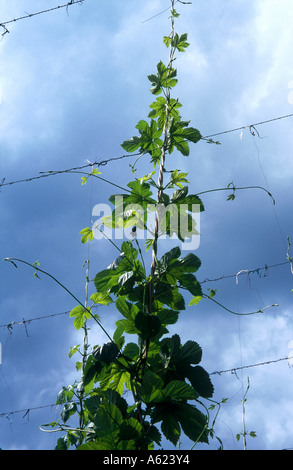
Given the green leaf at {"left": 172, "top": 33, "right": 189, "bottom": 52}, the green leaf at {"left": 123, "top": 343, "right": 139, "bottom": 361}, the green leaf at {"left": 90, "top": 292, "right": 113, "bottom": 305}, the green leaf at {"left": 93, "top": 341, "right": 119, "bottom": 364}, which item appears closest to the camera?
the green leaf at {"left": 93, "top": 341, "right": 119, "bottom": 364}

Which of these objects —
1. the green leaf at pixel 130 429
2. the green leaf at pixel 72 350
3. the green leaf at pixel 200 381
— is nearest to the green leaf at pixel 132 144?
the green leaf at pixel 200 381

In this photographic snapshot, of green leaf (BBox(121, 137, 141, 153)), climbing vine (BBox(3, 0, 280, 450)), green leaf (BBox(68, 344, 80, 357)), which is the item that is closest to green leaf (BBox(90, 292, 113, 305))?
climbing vine (BBox(3, 0, 280, 450))

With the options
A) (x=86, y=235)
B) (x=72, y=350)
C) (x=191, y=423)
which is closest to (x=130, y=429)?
(x=191, y=423)

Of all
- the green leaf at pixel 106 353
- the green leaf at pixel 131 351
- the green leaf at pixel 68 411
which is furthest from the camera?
the green leaf at pixel 68 411

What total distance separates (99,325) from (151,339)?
0.16 meters

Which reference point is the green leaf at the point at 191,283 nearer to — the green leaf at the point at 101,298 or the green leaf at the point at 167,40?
the green leaf at the point at 101,298

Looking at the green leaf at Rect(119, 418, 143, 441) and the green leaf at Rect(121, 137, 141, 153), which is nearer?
the green leaf at Rect(119, 418, 143, 441)

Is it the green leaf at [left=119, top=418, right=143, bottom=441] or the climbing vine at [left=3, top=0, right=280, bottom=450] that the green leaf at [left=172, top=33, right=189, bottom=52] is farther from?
the green leaf at [left=119, top=418, right=143, bottom=441]

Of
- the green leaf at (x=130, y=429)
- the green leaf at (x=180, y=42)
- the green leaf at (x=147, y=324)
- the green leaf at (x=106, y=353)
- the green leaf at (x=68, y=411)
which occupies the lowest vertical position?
the green leaf at (x=130, y=429)

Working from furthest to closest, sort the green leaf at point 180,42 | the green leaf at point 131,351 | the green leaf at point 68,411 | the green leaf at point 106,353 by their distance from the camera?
the green leaf at point 68,411 < the green leaf at point 180,42 < the green leaf at point 131,351 < the green leaf at point 106,353

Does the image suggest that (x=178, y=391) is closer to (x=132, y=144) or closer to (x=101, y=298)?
(x=101, y=298)
